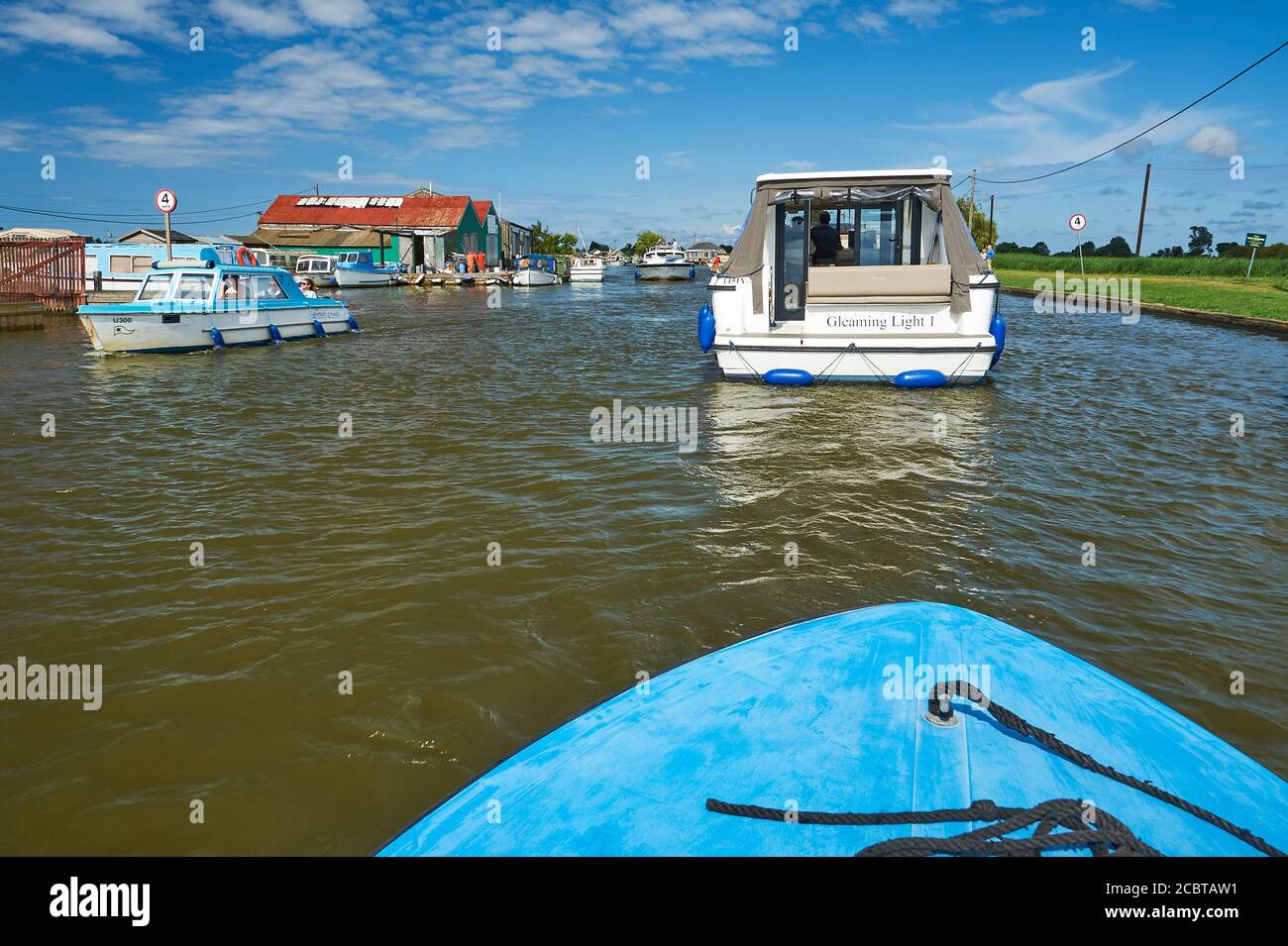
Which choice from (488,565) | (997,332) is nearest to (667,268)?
(997,332)

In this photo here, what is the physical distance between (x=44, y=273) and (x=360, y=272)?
2488cm

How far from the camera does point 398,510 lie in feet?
23.1

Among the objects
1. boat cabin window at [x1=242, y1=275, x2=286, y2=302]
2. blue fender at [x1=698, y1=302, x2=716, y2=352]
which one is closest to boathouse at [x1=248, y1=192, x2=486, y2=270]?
boat cabin window at [x1=242, y1=275, x2=286, y2=302]

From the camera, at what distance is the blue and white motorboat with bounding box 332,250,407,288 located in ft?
166

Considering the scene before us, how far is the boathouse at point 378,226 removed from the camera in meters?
62.6

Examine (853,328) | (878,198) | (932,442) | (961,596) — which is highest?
(878,198)

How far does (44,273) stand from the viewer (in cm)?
2759

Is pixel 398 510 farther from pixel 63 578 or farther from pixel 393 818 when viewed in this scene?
pixel 393 818

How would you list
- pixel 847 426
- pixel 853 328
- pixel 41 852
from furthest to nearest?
pixel 853 328, pixel 847 426, pixel 41 852

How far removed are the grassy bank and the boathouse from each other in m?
44.7

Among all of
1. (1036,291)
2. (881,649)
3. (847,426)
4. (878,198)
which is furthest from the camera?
(1036,291)

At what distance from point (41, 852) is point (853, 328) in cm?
1175

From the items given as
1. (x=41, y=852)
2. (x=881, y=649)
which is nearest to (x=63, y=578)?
(x=41, y=852)

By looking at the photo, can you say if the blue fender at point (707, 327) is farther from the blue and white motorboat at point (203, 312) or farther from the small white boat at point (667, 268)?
the small white boat at point (667, 268)
